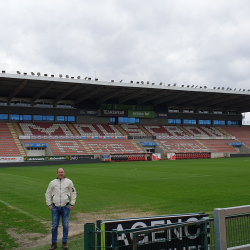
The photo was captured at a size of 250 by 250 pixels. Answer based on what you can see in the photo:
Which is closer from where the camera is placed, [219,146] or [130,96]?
[130,96]

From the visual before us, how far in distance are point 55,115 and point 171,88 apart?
23.9 meters


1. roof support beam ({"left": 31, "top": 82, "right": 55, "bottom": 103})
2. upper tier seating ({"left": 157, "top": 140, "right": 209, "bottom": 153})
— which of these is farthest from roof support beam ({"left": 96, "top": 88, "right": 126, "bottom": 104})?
upper tier seating ({"left": 157, "top": 140, "right": 209, "bottom": 153})

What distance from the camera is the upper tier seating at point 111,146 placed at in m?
55.0

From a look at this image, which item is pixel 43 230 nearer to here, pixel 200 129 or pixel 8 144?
pixel 8 144

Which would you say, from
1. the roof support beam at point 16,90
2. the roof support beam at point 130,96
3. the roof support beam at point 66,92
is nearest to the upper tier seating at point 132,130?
the roof support beam at point 130,96

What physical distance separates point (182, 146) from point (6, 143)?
32.6 m

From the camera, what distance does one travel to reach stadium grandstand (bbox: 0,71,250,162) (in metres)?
51.9

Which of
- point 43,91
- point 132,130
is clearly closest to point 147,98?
point 132,130

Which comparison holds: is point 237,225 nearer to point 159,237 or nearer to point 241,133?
point 159,237

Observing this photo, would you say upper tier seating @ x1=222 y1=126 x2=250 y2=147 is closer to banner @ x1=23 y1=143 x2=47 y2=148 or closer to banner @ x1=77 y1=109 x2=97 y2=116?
banner @ x1=77 y1=109 x2=97 y2=116

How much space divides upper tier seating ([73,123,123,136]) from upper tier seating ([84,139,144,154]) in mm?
2993

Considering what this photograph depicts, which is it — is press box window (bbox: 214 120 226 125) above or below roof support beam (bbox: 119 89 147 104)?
below

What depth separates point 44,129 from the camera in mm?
58906

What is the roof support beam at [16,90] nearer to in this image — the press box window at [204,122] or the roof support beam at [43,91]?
the roof support beam at [43,91]
